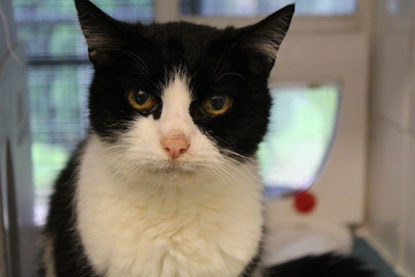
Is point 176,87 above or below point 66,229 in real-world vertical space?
above

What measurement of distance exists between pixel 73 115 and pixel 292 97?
0.81 meters

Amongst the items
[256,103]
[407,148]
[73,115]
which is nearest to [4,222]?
[256,103]

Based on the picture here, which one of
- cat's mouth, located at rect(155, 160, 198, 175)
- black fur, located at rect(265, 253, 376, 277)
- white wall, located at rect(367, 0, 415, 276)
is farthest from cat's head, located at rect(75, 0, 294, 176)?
white wall, located at rect(367, 0, 415, 276)

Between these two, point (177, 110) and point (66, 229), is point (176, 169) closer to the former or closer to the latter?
point (177, 110)

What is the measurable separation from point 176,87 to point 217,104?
0.09m

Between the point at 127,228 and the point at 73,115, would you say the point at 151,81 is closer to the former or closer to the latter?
the point at 127,228

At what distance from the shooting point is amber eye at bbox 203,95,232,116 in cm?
106

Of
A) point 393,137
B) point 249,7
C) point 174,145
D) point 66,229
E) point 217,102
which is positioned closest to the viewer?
point 174,145

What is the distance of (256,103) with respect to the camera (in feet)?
Answer: 3.72

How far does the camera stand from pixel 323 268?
1.44m

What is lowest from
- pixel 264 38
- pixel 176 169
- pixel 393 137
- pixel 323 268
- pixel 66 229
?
pixel 323 268

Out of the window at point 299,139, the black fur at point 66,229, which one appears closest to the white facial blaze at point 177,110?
the black fur at point 66,229

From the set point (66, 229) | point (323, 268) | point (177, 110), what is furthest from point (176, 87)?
point (323, 268)

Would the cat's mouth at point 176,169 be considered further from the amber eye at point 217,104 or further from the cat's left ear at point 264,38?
the cat's left ear at point 264,38
